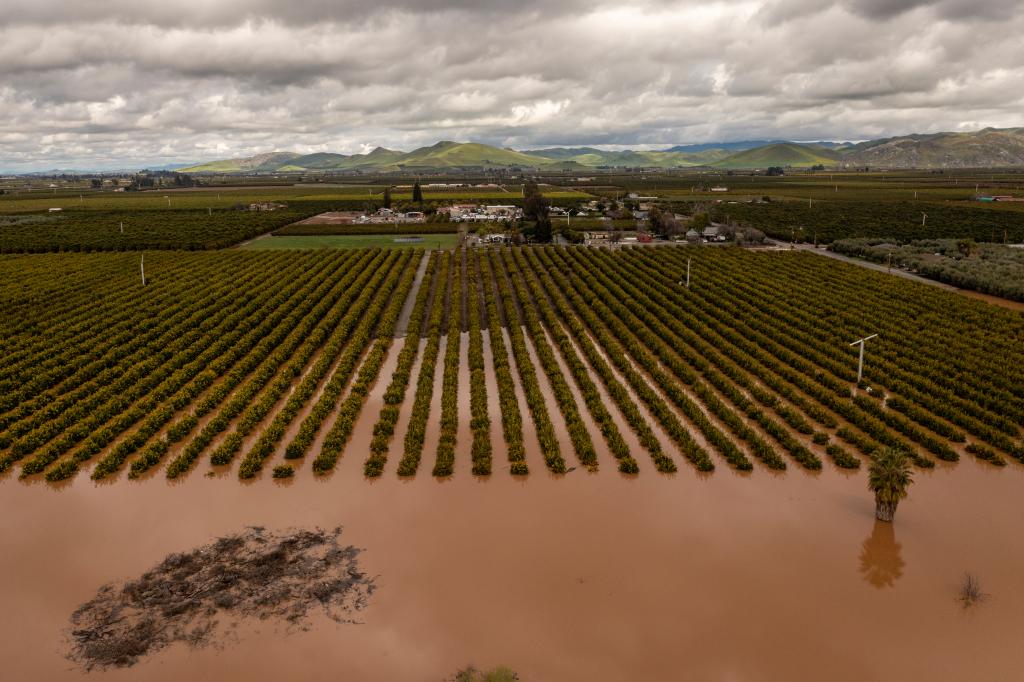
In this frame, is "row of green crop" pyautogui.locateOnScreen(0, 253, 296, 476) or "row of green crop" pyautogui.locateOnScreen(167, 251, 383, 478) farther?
"row of green crop" pyautogui.locateOnScreen(167, 251, 383, 478)

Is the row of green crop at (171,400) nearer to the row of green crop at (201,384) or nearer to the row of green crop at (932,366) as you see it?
the row of green crop at (201,384)

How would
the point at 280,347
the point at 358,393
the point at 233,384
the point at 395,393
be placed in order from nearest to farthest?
the point at 395,393 < the point at 358,393 < the point at 233,384 < the point at 280,347

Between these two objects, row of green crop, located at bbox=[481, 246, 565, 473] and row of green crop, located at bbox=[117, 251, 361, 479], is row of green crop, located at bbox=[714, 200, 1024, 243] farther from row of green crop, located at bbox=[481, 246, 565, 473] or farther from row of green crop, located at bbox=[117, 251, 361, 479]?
row of green crop, located at bbox=[117, 251, 361, 479]

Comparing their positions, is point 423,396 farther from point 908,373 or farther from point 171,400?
point 908,373

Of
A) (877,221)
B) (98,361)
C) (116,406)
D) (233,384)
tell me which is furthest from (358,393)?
(877,221)

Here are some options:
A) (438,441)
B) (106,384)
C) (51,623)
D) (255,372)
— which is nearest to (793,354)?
(438,441)

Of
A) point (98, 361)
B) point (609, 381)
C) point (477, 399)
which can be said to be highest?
point (98, 361)

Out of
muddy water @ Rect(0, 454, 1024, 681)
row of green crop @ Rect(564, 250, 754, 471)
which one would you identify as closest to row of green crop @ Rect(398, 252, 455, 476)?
muddy water @ Rect(0, 454, 1024, 681)

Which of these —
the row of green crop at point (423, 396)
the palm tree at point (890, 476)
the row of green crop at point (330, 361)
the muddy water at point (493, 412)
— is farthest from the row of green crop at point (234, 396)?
the palm tree at point (890, 476)
